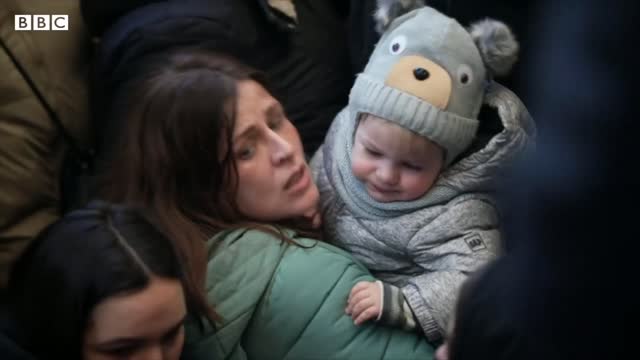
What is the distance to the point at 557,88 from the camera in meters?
0.32

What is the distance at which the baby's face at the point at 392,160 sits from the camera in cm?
65

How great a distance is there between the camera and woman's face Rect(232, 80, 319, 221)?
64 cm

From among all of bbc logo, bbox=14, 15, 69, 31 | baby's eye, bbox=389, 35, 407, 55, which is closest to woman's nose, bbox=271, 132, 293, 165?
baby's eye, bbox=389, 35, 407, 55

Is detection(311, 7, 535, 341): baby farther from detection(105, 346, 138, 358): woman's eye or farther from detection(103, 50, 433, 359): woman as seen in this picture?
detection(105, 346, 138, 358): woman's eye

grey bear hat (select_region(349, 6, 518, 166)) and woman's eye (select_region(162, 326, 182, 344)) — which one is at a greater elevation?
grey bear hat (select_region(349, 6, 518, 166))

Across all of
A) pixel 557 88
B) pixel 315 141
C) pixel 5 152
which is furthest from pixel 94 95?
pixel 557 88


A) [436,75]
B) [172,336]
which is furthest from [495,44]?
[172,336]

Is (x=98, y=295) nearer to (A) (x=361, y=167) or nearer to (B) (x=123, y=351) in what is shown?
(B) (x=123, y=351)

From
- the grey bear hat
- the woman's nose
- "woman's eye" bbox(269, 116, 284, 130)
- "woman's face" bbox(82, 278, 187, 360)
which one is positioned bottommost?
"woman's face" bbox(82, 278, 187, 360)

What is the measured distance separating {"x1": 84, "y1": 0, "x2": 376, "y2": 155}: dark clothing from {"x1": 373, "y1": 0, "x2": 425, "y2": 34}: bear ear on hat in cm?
5

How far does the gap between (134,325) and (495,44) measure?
345mm

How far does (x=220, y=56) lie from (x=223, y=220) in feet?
0.47

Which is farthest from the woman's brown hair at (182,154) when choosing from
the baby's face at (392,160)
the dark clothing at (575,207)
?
the dark clothing at (575,207)

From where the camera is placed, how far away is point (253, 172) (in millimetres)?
647
